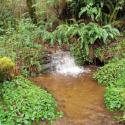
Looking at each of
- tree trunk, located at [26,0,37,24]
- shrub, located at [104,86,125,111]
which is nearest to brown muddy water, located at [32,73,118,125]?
shrub, located at [104,86,125,111]

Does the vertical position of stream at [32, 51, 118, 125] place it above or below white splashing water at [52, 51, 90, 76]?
below

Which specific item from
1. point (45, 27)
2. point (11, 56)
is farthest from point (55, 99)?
point (45, 27)

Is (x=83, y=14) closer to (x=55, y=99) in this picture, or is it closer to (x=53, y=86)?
(x=53, y=86)

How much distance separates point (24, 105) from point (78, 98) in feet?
5.93

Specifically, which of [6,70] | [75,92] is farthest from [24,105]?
[75,92]

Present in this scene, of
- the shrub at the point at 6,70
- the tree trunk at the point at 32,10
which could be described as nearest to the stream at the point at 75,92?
the shrub at the point at 6,70

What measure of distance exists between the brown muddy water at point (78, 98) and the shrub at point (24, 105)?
1.16 ft

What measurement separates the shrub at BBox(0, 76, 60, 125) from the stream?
34cm

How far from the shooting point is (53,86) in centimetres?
1094

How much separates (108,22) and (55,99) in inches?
198

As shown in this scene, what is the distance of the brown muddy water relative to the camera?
8984 millimetres

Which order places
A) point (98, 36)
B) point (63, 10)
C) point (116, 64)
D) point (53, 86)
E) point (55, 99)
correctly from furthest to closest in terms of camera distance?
point (63, 10) < point (98, 36) < point (116, 64) < point (53, 86) < point (55, 99)

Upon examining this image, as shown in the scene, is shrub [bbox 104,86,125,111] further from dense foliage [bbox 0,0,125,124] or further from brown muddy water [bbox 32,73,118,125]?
brown muddy water [bbox 32,73,118,125]

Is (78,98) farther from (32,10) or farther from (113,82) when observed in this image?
(32,10)
